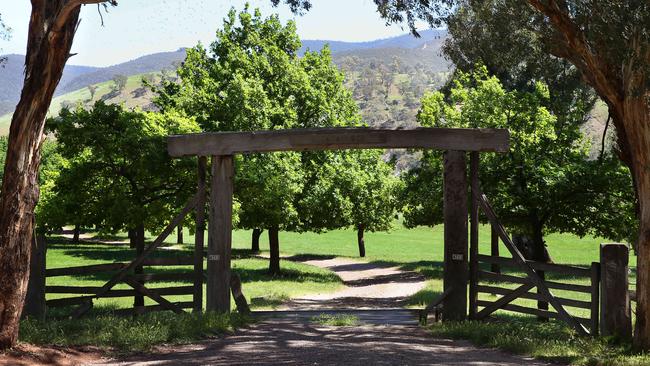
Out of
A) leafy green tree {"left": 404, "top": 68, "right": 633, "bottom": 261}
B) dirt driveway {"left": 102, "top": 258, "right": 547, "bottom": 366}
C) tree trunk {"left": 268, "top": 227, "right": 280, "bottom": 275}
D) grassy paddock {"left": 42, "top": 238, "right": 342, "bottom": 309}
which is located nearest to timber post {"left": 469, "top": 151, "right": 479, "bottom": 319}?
dirt driveway {"left": 102, "top": 258, "right": 547, "bottom": 366}

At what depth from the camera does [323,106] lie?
35125mm

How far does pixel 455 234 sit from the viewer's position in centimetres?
1523

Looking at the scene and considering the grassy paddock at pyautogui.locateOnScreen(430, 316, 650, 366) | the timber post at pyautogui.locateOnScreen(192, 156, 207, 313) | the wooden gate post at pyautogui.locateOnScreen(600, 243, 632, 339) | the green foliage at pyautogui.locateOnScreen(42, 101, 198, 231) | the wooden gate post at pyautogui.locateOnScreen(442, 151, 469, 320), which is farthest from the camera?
the green foliage at pyautogui.locateOnScreen(42, 101, 198, 231)

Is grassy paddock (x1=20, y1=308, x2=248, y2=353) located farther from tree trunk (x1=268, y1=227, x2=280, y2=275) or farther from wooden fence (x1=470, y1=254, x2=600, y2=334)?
tree trunk (x1=268, y1=227, x2=280, y2=275)

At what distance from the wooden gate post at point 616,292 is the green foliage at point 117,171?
13072 mm

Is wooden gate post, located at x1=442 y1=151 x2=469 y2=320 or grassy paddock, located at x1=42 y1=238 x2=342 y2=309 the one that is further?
grassy paddock, located at x1=42 y1=238 x2=342 y2=309

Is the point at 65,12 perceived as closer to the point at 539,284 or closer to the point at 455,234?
the point at 455,234

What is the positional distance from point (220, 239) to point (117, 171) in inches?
273

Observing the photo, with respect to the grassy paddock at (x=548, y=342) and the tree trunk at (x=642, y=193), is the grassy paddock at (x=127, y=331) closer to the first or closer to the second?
the grassy paddock at (x=548, y=342)

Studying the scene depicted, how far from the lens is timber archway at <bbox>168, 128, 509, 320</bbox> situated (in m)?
14.8

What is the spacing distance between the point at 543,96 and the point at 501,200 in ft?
17.8

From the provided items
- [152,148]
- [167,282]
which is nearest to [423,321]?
[152,148]

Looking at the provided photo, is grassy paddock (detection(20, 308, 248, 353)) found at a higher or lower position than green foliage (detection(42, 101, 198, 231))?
lower

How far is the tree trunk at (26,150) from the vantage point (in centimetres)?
1036
